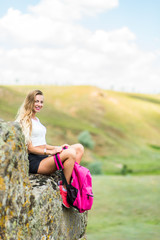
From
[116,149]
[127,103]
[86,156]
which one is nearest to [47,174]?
[86,156]

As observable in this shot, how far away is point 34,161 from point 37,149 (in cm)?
25

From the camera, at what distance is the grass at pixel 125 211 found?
40.9 ft

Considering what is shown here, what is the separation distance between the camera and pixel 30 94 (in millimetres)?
6363

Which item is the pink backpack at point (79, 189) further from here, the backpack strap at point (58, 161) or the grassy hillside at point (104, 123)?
the grassy hillside at point (104, 123)

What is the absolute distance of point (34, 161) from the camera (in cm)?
611

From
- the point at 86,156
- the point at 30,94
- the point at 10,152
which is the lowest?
the point at 86,156

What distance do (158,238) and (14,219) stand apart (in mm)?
8735

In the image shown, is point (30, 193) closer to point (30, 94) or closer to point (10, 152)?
point (10, 152)

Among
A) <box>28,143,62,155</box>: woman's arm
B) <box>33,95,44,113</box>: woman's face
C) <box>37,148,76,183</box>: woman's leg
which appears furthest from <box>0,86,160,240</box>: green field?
<box>33,95,44,113</box>: woman's face

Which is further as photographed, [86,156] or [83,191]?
[86,156]

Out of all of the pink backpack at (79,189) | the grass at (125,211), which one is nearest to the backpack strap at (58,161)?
the pink backpack at (79,189)

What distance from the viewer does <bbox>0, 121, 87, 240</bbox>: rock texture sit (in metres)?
4.39

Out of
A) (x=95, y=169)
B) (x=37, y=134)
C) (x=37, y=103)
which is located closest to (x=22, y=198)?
(x=37, y=134)

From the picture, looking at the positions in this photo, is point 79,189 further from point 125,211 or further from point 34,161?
point 125,211
